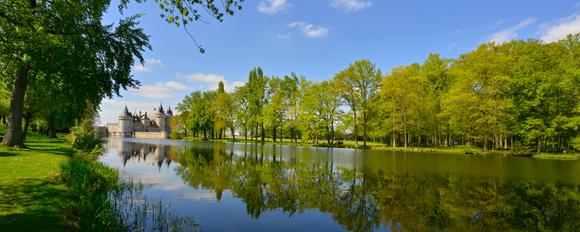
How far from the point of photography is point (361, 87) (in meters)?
51.1

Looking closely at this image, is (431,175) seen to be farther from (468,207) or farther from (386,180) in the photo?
(468,207)

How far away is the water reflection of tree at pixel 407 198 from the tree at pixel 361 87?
33.6 meters

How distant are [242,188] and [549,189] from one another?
45.7 feet

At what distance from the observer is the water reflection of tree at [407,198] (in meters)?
8.98

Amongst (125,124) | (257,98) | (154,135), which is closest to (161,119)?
(125,124)

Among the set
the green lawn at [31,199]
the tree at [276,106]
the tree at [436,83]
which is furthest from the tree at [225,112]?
the green lawn at [31,199]

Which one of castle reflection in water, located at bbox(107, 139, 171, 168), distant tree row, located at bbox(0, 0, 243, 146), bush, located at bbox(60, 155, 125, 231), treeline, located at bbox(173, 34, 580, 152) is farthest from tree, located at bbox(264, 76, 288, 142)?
bush, located at bbox(60, 155, 125, 231)

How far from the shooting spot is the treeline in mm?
37625

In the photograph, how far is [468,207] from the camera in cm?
1068

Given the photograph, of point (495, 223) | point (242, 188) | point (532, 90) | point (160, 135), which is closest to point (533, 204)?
point (495, 223)

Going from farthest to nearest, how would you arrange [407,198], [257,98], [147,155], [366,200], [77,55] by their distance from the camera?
1. [257,98]
2. [147,155]
3. [77,55]
4. [407,198]
5. [366,200]

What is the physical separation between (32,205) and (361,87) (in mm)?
47675

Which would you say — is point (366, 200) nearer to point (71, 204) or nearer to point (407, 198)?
point (407, 198)

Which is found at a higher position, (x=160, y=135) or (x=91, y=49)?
(x=91, y=49)
